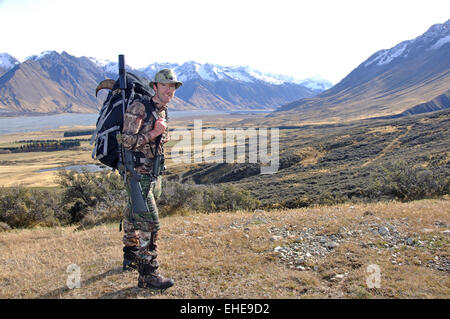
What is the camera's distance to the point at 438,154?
3033cm

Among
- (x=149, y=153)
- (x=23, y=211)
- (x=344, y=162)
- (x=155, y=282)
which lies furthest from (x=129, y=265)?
(x=344, y=162)

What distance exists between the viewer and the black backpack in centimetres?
455

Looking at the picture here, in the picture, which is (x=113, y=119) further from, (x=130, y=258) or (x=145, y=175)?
(x=130, y=258)

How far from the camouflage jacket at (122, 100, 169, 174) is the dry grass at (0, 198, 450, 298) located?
77.7 inches

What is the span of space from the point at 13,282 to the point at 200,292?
3.27 metres

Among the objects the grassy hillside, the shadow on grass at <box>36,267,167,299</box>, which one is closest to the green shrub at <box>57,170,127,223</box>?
the shadow on grass at <box>36,267,167,299</box>

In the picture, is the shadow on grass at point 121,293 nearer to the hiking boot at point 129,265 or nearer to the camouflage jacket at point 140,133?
the hiking boot at point 129,265

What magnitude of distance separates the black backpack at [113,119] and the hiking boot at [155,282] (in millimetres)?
1793

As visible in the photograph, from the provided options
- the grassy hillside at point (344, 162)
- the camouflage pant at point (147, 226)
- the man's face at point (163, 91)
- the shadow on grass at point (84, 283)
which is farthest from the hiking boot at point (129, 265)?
the grassy hillside at point (344, 162)

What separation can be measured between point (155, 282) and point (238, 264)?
147cm

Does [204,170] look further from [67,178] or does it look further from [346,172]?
[67,178]

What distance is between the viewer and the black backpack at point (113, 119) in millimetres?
4555

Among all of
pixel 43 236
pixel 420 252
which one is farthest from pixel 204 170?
pixel 420 252

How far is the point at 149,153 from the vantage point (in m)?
4.62
